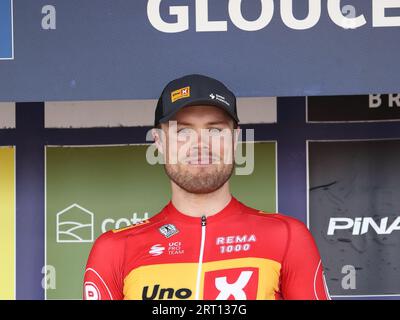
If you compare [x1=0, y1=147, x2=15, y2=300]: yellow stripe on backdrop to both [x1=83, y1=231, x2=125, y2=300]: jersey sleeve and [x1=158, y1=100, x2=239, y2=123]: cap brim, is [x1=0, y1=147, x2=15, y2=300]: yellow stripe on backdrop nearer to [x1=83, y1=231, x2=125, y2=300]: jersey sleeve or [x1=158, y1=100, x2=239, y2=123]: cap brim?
[x1=83, y1=231, x2=125, y2=300]: jersey sleeve

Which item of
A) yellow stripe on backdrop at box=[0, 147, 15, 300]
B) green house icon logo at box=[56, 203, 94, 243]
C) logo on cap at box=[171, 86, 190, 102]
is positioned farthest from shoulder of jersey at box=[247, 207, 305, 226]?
yellow stripe on backdrop at box=[0, 147, 15, 300]

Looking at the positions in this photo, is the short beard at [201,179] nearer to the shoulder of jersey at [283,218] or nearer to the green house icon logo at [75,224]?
the shoulder of jersey at [283,218]

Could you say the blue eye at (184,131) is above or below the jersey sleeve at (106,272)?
above

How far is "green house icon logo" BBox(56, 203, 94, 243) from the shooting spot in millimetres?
2682

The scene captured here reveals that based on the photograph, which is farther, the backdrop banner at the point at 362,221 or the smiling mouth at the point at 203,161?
the backdrop banner at the point at 362,221

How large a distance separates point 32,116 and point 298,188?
962 millimetres

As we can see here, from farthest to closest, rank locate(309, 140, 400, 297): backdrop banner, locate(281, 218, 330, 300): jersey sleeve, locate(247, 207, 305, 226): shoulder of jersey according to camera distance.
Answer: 1. locate(309, 140, 400, 297): backdrop banner
2. locate(247, 207, 305, 226): shoulder of jersey
3. locate(281, 218, 330, 300): jersey sleeve

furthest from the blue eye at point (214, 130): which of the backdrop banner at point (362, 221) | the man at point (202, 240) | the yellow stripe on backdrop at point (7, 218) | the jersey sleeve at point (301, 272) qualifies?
the yellow stripe on backdrop at point (7, 218)

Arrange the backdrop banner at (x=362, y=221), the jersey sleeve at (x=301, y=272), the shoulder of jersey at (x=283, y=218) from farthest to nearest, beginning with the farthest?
the backdrop banner at (x=362, y=221)
the shoulder of jersey at (x=283, y=218)
the jersey sleeve at (x=301, y=272)

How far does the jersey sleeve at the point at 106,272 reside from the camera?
1932 millimetres

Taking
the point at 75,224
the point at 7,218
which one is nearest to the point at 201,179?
the point at 75,224

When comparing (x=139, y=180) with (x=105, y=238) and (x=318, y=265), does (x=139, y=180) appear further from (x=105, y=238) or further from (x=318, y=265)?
(x=318, y=265)

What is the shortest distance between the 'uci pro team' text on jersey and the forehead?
0.78 ft

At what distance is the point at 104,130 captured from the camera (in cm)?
267
